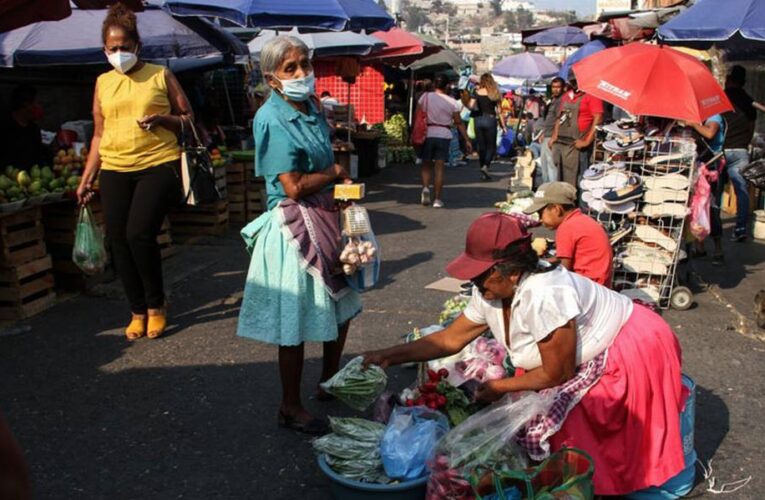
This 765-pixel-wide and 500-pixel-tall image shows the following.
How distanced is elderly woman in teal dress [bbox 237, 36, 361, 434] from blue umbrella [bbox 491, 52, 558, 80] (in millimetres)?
16638

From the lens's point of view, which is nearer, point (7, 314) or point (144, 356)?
point (144, 356)

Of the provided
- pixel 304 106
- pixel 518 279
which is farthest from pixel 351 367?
pixel 304 106

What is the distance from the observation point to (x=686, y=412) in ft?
11.2

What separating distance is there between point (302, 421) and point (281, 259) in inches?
34.2

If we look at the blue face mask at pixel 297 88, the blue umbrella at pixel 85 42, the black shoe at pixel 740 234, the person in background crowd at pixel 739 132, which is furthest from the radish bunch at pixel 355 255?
the black shoe at pixel 740 234

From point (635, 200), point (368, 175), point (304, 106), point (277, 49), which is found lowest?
point (368, 175)

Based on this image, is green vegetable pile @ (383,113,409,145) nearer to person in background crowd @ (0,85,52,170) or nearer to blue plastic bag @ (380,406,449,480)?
person in background crowd @ (0,85,52,170)

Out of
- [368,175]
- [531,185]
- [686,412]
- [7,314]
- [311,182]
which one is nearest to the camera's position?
[686,412]

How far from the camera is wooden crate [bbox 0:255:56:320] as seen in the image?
18.5ft

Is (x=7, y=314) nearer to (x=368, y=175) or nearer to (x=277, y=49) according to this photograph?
(x=277, y=49)

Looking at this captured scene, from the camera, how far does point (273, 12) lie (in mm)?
7668

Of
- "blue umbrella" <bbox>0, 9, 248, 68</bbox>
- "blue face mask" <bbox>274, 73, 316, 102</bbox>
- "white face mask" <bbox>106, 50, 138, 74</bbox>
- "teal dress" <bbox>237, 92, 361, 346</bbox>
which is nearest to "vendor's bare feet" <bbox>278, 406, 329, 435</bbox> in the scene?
"teal dress" <bbox>237, 92, 361, 346</bbox>

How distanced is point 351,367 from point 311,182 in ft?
3.06

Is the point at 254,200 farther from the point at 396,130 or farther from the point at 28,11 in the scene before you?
the point at 396,130
